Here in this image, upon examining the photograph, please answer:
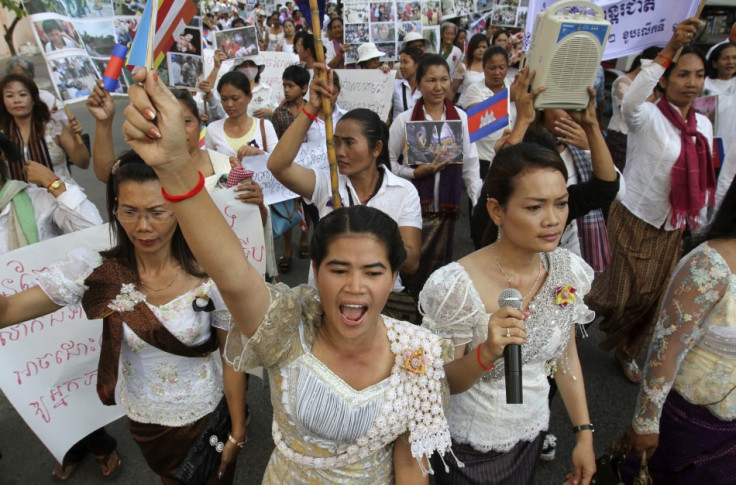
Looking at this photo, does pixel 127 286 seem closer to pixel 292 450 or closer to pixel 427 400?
pixel 292 450

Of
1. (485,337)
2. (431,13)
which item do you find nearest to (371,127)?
(485,337)

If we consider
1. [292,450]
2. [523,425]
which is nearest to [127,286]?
[292,450]

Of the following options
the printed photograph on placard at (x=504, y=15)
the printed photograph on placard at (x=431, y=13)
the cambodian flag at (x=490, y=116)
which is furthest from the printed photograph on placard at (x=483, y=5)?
the cambodian flag at (x=490, y=116)

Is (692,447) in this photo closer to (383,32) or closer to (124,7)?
(124,7)

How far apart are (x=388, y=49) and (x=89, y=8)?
453cm

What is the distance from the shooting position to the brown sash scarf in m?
1.94

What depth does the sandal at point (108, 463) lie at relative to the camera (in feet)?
9.84

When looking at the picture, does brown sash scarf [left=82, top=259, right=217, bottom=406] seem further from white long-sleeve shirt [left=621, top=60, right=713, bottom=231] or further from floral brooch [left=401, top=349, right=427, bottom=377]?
white long-sleeve shirt [left=621, top=60, right=713, bottom=231]

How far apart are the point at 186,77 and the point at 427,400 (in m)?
3.44

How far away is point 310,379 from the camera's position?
59.0 inches

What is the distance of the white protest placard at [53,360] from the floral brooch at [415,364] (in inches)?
60.3

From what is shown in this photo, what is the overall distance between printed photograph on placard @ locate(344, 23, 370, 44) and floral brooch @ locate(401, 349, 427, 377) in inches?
224

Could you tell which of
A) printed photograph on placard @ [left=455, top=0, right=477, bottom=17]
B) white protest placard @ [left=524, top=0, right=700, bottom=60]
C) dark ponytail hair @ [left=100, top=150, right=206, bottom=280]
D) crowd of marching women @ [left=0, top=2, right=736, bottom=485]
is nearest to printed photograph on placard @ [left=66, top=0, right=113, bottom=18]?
crowd of marching women @ [left=0, top=2, right=736, bottom=485]

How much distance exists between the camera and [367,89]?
5801 millimetres
